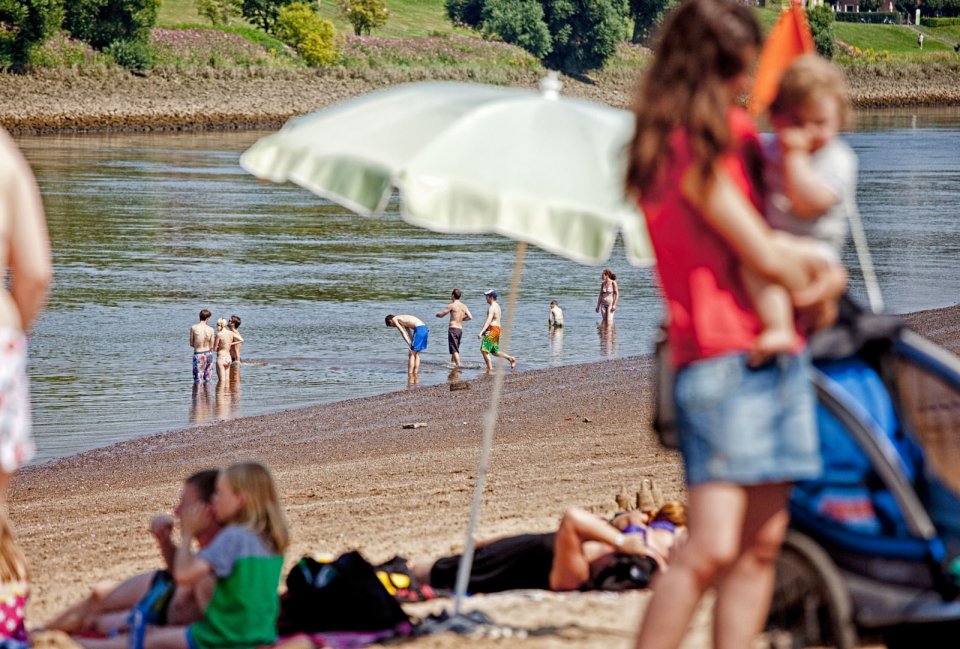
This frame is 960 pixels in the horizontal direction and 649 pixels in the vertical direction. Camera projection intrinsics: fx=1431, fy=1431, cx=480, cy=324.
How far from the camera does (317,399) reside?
772 inches

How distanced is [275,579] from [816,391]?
2266 millimetres

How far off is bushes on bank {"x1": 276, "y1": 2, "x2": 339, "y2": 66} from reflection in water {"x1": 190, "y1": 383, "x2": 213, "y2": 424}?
84.2 m

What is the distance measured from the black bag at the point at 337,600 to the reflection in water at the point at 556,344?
16.9 meters

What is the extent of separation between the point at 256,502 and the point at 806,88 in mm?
2665

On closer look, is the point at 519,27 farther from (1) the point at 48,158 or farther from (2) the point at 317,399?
(2) the point at 317,399

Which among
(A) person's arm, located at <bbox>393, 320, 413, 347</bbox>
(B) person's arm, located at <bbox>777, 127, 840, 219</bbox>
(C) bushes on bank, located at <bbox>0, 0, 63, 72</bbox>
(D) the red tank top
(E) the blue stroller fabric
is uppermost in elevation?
(B) person's arm, located at <bbox>777, 127, 840, 219</bbox>

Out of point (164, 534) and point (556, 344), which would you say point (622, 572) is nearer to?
point (164, 534)

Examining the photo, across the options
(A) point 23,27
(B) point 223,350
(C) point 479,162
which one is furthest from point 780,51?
(A) point 23,27

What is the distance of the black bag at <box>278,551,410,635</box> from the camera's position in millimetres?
5621

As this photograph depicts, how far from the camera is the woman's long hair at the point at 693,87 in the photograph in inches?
134

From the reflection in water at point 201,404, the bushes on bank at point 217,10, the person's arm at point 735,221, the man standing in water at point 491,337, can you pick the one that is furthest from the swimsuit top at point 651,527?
the bushes on bank at point 217,10

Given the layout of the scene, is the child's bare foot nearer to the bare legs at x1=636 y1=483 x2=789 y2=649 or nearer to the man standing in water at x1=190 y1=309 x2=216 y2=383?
the bare legs at x1=636 y1=483 x2=789 y2=649

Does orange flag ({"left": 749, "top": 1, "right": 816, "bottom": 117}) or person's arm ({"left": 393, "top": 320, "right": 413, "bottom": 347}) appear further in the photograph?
person's arm ({"left": 393, "top": 320, "right": 413, "bottom": 347})

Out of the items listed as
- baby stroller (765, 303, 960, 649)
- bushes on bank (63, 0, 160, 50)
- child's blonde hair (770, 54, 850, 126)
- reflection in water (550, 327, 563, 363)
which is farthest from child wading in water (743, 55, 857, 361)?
bushes on bank (63, 0, 160, 50)
